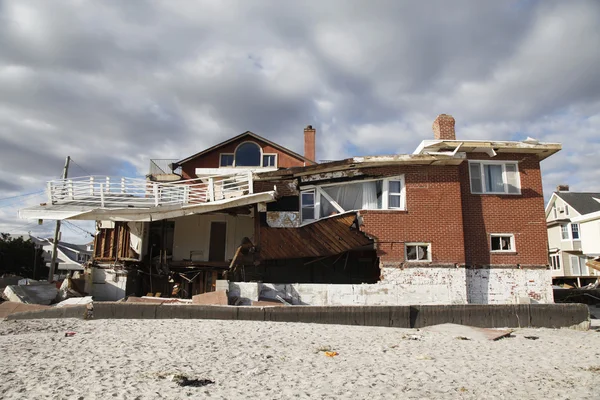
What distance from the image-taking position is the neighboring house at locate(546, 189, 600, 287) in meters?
31.3

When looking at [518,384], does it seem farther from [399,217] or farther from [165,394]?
[399,217]

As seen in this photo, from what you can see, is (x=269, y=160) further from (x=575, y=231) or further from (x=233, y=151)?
(x=575, y=231)

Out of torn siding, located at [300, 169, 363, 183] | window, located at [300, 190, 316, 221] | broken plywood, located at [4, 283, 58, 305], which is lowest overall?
broken plywood, located at [4, 283, 58, 305]

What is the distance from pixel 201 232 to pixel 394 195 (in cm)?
841

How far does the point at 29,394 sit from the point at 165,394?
1.73 meters

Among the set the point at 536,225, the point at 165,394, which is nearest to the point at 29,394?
the point at 165,394

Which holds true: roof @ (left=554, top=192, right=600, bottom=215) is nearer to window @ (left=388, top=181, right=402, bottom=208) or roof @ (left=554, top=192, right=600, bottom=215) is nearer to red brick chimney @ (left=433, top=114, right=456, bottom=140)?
red brick chimney @ (left=433, top=114, right=456, bottom=140)

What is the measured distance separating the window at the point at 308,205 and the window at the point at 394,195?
113 inches

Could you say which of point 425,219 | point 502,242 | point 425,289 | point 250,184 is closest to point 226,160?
point 250,184

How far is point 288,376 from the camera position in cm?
686

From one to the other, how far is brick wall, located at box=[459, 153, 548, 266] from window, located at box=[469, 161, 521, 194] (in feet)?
0.74

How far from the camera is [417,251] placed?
1520 centimetres

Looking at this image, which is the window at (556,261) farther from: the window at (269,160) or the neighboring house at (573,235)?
the window at (269,160)

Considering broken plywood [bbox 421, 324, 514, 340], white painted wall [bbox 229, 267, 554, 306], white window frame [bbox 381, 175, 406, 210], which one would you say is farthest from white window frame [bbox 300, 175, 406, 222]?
broken plywood [bbox 421, 324, 514, 340]
